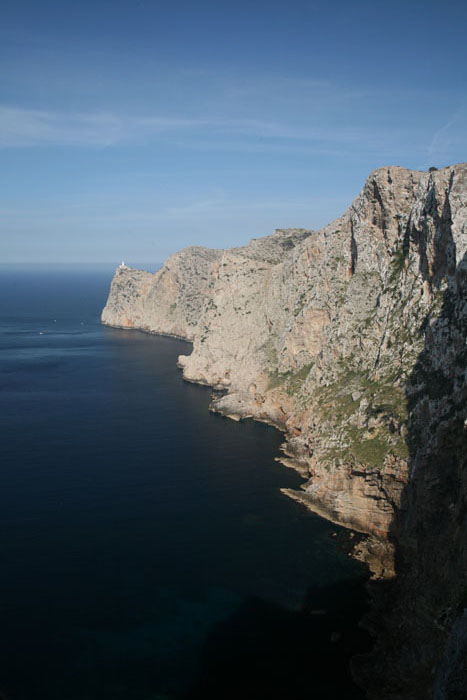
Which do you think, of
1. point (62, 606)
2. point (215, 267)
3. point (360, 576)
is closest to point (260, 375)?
point (215, 267)

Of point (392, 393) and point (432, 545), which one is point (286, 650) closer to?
point (432, 545)

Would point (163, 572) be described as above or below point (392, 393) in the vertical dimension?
below

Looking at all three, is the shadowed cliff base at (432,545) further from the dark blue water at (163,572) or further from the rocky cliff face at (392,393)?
the dark blue water at (163,572)

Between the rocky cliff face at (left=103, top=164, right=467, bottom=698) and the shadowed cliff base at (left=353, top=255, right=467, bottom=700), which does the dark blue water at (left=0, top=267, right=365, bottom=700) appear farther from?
the rocky cliff face at (left=103, top=164, right=467, bottom=698)

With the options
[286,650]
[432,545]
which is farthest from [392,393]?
[286,650]

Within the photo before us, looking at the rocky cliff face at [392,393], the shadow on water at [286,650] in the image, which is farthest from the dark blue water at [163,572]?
the rocky cliff face at [392,393]

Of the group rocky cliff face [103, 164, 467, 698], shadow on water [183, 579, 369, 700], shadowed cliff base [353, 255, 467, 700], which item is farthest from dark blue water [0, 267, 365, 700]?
rocky cliff face [103, 164, 467, 698]
